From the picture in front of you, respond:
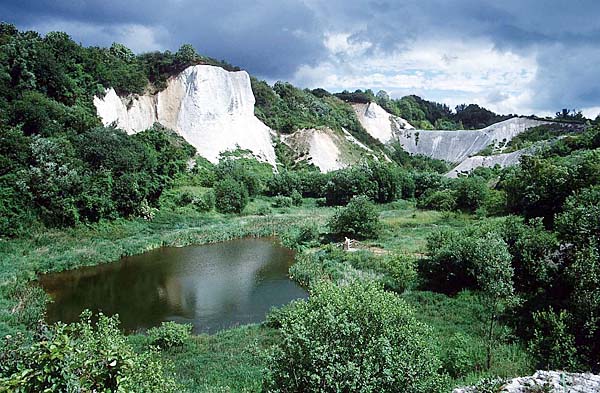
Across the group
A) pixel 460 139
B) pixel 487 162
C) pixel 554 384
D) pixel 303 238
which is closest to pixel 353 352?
pixel 554 384

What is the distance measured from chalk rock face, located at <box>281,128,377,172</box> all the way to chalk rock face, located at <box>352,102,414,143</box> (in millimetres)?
18003

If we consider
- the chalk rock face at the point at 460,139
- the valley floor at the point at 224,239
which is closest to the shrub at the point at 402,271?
the valley floor at the point at 224,239

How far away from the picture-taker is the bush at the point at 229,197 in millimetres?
41750

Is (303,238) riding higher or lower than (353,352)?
lower

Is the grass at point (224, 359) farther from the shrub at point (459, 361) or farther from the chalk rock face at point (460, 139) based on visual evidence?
the chalk rock face at point (460, 139)

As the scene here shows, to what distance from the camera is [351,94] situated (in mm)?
98500

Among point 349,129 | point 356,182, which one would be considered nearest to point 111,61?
point 356,182

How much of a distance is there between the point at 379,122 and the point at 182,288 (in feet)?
237

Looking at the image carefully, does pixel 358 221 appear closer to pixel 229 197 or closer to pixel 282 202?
pixel 229 197

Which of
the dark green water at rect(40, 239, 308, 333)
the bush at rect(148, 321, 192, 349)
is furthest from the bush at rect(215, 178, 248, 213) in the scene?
the bush at rect(148, 321, 192, 349)

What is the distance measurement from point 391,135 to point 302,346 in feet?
276

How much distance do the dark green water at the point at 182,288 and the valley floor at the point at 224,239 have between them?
1.52m

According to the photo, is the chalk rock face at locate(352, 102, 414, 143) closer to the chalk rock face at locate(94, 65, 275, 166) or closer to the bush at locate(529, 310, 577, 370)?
the chalk rock face at locate(94, 65, 275, 166)

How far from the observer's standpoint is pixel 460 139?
270 ft
